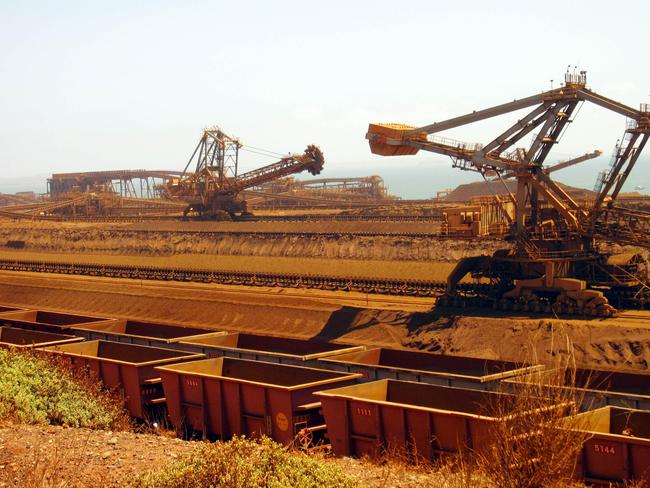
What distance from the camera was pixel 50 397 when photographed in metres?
20.3

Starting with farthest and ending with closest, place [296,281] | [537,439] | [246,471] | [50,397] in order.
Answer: [296,281]
[50,397]
[246,471]
[537,439]

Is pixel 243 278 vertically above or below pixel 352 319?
above

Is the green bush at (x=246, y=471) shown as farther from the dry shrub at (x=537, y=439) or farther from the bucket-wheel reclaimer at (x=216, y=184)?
the bucket-wheel reclaimer at (x=216, y=184)

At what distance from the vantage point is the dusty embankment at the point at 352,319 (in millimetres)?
31734

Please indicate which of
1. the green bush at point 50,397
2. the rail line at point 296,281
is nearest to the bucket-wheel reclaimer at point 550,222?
the rail line at point 296,281

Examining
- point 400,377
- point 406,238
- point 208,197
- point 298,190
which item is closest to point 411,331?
point 400,377

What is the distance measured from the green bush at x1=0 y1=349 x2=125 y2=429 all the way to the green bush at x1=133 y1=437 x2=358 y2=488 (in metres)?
6.35

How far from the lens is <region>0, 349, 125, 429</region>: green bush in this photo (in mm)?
19406

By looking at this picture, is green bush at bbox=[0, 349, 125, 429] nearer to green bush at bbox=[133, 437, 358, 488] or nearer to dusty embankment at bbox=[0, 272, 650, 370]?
green bush at bbox=[133, 437, 358, 488]

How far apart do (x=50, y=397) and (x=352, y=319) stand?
788 inches

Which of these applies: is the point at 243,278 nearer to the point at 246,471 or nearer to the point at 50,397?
the point at 50,397

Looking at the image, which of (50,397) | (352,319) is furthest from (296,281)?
(50,397)

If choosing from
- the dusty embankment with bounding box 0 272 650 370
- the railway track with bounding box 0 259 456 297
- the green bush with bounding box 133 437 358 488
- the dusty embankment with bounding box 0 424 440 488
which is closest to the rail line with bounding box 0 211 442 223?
Result: the railway track with bounding box 0 259 456 297

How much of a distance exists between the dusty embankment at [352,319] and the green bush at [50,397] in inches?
444
